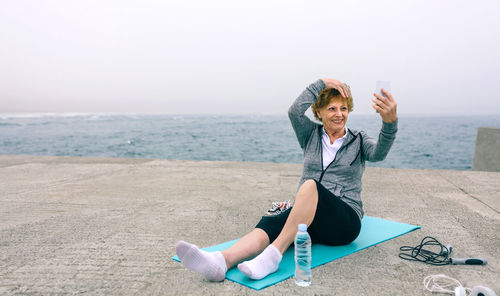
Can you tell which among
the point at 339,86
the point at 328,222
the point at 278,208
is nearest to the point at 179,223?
the point at 278,208

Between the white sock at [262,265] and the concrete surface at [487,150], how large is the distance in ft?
24.6

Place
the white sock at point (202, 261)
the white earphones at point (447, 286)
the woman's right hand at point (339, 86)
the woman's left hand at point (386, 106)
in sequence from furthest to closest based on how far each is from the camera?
the woman's right hand at point (339, 86) → the woman's left hand at point (386, 106) → the white sock at point (202, 261) → the white earphones at point (447, 286)

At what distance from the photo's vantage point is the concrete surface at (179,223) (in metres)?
2.22

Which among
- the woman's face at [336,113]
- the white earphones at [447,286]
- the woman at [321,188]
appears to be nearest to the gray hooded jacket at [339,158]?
the woman at [321,188]

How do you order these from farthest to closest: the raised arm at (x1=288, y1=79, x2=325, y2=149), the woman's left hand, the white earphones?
the raised arm at (x1=288, y1=79, x2=325, y2=149), the woman's left hand, the white earphones

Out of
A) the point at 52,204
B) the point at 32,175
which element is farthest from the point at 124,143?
the point at 52,204

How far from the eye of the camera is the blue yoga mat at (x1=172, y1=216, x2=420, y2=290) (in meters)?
2.20

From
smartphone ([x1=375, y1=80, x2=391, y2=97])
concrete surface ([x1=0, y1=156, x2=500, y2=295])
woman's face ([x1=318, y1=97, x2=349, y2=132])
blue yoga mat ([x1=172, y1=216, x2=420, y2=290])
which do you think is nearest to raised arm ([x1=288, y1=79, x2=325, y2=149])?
woman's face ([x1=318, y1=97, x2=349, y2=132])

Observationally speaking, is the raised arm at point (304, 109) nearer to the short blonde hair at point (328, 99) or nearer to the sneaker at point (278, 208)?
the short blonde hair at point (328, 99)

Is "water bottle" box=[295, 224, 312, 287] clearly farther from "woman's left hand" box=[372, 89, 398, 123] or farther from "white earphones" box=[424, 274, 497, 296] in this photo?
"woman's left hand" box=[372, 89, 398, 123]

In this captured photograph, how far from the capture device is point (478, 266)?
2521 mm

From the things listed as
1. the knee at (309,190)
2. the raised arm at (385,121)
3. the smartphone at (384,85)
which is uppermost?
the smartphone at (384,85)

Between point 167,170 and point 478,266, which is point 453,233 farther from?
point 167,170

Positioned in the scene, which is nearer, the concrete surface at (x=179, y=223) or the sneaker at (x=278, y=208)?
the concrete surface at (x=179, y=223)
